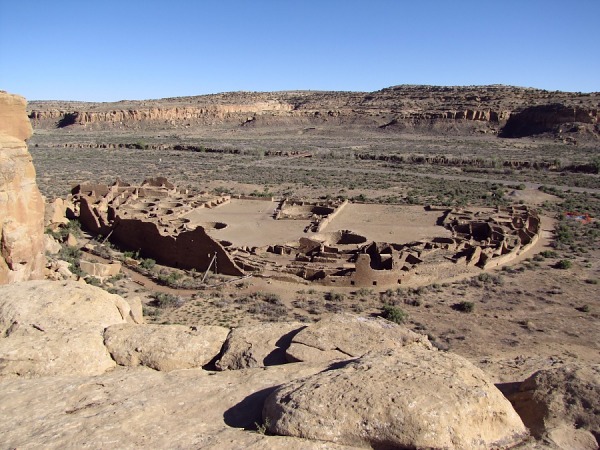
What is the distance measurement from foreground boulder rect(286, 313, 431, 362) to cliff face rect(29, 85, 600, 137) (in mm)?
92683

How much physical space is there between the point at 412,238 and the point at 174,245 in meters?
13.4

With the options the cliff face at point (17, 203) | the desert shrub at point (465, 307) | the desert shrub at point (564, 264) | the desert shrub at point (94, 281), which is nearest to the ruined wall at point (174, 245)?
the desert shrub at point (94, 281)

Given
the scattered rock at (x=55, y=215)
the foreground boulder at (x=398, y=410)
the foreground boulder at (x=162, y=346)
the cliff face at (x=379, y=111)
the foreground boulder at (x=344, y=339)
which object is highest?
the cliff face at (x=379, y=111)

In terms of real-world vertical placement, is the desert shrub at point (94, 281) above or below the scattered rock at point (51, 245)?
below

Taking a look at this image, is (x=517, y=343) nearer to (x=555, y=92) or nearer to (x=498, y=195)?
(x=498, y=195)

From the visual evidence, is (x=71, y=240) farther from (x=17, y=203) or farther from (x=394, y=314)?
(x=394, y=314)

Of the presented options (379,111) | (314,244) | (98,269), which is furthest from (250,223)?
(379,111)

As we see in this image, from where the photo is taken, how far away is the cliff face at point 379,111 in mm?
97562

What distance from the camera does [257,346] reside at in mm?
8750

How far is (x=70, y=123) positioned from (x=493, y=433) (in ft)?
424

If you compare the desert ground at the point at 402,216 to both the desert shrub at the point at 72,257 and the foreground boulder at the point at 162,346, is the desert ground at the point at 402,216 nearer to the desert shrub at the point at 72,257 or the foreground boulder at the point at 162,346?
the desert shrub at the point at 72,257

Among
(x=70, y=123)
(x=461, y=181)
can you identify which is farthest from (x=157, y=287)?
(x=70, y=123)

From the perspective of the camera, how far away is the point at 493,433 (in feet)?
19.2

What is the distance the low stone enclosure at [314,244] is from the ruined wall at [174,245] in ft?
0.15
